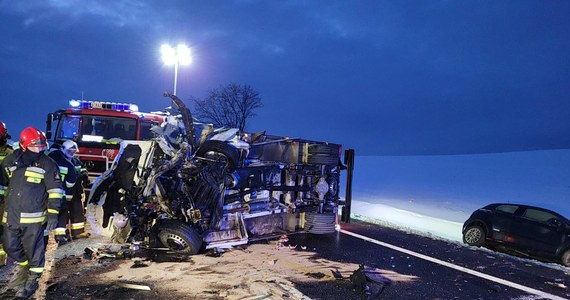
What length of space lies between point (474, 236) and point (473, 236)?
2cm

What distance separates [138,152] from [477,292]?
5450mm

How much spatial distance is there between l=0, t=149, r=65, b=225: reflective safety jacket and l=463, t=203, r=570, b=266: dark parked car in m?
8.89

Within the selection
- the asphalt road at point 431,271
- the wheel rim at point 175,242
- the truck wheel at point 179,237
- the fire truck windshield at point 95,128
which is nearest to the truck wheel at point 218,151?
the truck wheel at point 179,237

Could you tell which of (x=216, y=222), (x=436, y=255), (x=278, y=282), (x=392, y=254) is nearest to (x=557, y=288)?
(x=436, y=255)

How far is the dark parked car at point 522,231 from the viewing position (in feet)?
27.8

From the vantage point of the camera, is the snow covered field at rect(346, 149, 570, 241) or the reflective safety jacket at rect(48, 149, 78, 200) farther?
the snow covered field at rect(346, 149, 570, 241)

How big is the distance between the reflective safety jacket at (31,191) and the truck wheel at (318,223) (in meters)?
4.80

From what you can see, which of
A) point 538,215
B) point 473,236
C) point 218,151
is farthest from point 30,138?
point 538,215

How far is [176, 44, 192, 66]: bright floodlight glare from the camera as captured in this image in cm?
1751

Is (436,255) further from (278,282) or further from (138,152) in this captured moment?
(138,152)

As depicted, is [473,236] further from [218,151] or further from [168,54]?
[168,54]

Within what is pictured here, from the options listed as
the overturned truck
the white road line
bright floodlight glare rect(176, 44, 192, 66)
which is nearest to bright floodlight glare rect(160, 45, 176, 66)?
bright floodlight glare rect(176, 44, 192, 66)

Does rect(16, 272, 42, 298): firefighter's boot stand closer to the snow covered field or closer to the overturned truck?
the overturned truck

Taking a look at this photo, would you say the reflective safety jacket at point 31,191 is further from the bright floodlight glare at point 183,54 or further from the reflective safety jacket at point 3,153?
the bright floodlight glare at point 183,54
